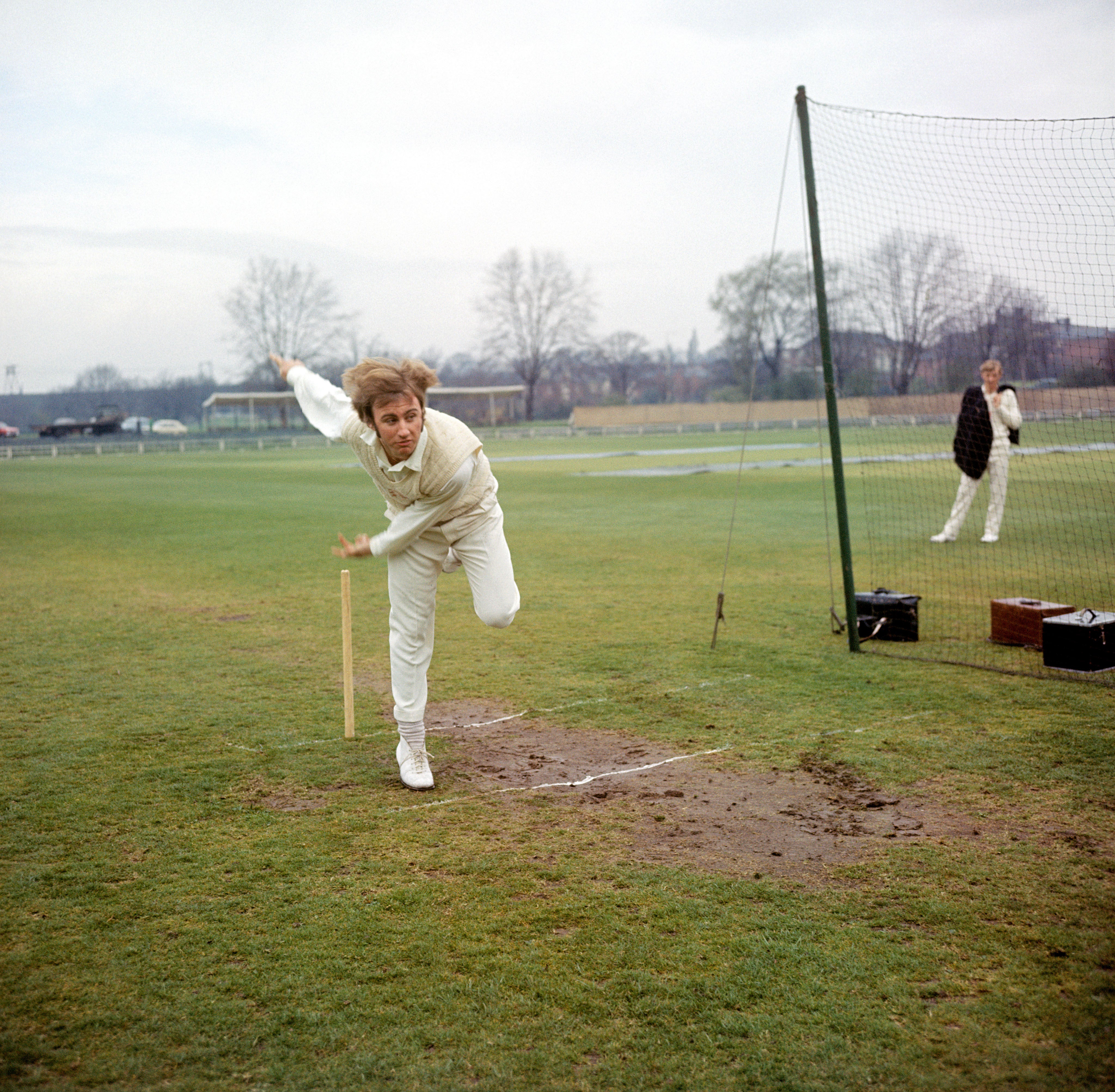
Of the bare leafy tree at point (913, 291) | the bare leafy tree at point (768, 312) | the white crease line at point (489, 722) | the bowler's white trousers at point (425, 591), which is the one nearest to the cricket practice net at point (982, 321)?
the bare leafy tree at point (913, 291)

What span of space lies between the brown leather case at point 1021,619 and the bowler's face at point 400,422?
217 inches

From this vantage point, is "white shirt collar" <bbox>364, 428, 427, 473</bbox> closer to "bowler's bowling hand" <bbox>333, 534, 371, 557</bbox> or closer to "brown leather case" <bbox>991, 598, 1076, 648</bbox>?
"bowler's bowling hand" <bbox>333, 534, 371, 557</bbox>

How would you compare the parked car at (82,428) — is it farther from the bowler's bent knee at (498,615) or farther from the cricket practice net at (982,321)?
the bowler's bent knee at (498,615)

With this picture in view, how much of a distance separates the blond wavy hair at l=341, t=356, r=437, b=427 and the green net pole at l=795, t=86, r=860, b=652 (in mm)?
3892

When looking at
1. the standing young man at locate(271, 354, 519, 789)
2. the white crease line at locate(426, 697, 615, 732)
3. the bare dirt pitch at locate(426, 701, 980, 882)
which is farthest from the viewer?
the white crease line at locate(426, 697, 615, 732)

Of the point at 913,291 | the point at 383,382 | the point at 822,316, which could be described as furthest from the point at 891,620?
the point at 383,382

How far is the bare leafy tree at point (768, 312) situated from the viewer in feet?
Result: 253

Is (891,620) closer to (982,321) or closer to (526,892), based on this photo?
(982,321)

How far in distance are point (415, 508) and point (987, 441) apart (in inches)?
424

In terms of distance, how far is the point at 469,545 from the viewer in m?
5.29

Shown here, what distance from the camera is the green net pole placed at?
776 cm

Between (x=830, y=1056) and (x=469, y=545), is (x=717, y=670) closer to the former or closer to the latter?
(x=469, y=545)

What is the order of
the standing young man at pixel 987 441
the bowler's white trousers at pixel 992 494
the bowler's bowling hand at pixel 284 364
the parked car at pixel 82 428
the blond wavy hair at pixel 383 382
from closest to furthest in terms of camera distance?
the blond wavy hair at pixel 383 382
the bowler's bowling hand at pixel 284 364
the standing young man at pixel 987 441
the bowler's white trousers at pixel 992 494
the parked car at pixel 82 428

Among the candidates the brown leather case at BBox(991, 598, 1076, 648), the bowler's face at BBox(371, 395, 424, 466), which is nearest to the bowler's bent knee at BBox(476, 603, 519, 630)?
the bowler's face at BBox(371, 395, 424, 466)
